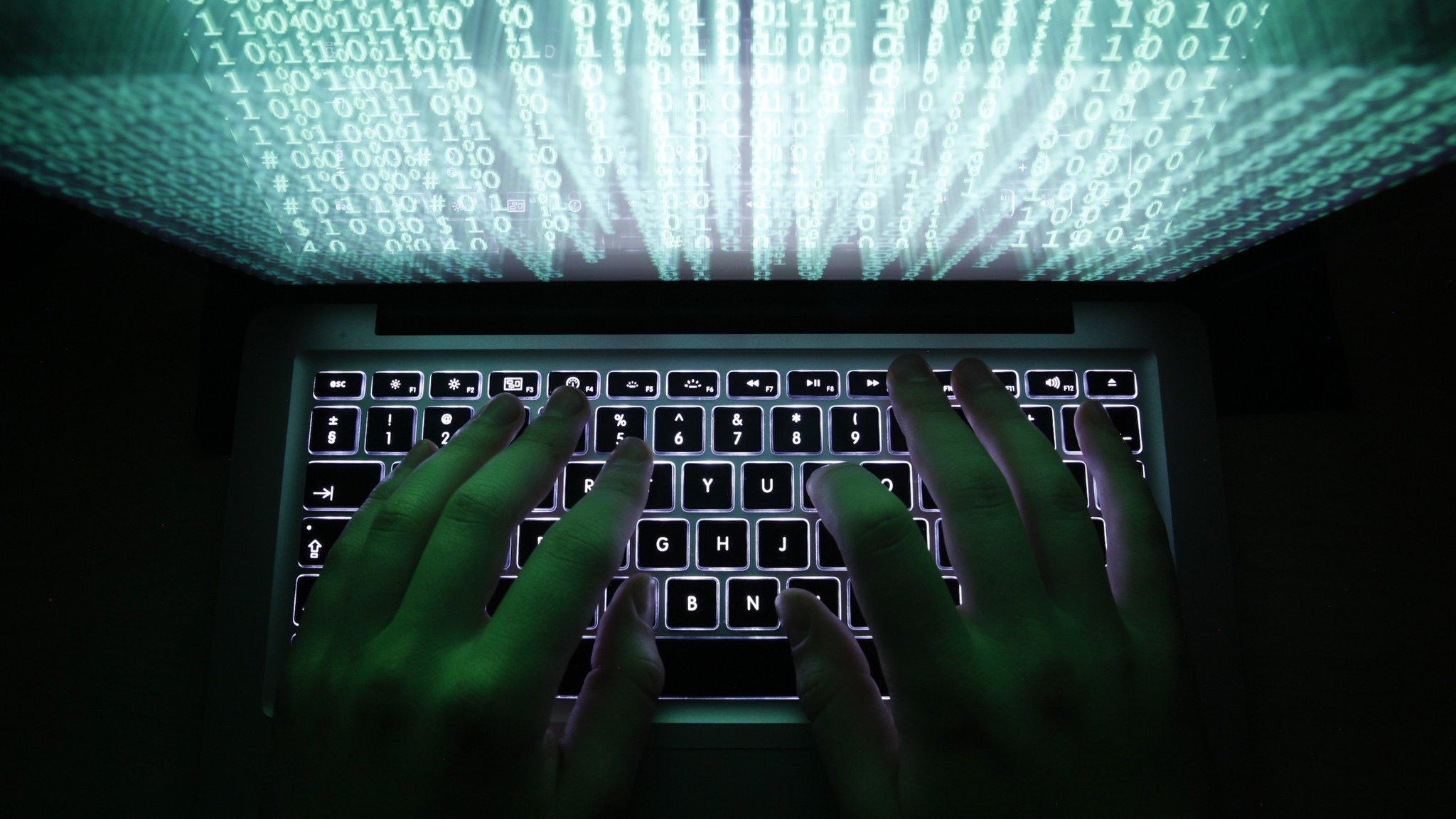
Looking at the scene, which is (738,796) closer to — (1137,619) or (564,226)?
(1137,619)

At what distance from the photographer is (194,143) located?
1.49ft

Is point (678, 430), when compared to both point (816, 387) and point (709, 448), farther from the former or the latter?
point (816, 387)

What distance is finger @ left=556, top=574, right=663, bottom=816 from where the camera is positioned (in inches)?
17.2

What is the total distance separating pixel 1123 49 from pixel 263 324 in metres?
0.77

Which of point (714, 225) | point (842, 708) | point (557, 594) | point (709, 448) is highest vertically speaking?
point (714, 225)

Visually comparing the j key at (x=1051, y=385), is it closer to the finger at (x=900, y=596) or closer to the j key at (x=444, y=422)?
the finger at (x=900, y=596)

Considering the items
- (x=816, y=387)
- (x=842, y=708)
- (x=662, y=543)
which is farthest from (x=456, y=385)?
(x=842, y=708)

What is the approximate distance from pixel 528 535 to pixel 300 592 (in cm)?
22

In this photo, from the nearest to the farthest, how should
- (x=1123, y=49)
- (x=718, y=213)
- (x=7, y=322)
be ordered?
(x=1123, y=49) → (x=718, y=213) → (x=7, y=322)

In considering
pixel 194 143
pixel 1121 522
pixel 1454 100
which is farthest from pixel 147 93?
pixel 1454 100

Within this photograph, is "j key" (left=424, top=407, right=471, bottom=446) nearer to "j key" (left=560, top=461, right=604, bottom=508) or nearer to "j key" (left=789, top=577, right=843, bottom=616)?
"j key" (left=560, top=461, right=604, bottom=508)

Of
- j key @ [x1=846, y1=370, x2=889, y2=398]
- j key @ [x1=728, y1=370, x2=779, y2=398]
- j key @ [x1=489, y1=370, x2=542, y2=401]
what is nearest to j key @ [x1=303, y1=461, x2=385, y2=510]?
j key @ [x1=489, y1=370, x2=542, y2=401]

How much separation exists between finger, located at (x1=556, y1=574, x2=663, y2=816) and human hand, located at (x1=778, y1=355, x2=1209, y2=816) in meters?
0.13

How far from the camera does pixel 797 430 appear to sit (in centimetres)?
57
